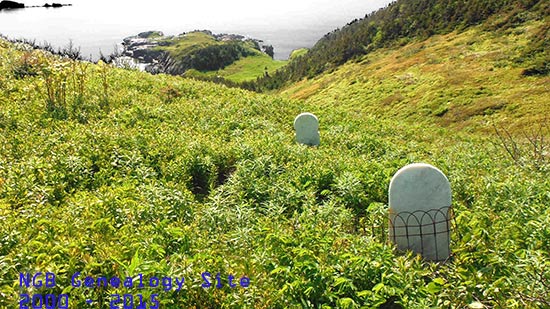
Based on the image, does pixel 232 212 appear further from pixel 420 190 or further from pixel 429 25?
pixel 429 25

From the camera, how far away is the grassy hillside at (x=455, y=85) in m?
39.5

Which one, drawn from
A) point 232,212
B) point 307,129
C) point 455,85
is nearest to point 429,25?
point 455,85

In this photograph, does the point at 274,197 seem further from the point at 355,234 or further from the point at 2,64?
the point at 2,64

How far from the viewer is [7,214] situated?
6.08m

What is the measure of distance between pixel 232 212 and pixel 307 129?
6.87 m

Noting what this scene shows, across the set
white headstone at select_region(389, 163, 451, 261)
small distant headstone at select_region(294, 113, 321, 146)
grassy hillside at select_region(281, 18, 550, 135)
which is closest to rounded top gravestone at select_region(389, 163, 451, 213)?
white headstone at select_region(389, 163, 451, 261)

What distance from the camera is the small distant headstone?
43.9ft

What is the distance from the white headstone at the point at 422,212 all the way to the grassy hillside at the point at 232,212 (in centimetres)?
29

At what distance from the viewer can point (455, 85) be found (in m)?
52.0

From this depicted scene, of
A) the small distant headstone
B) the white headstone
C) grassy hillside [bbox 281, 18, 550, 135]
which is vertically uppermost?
the white headstone

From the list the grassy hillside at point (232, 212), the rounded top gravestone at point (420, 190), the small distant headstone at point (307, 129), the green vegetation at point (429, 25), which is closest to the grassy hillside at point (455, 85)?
the green vegetation at point (429, 25)

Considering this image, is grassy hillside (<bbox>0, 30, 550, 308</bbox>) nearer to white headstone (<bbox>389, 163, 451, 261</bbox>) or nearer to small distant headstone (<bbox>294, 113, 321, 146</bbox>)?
white headstone (<bbox>389, 163, 451, 261</bbox>)

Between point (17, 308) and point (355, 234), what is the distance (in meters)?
5.18

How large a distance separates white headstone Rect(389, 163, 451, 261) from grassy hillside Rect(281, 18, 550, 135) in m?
19.8
